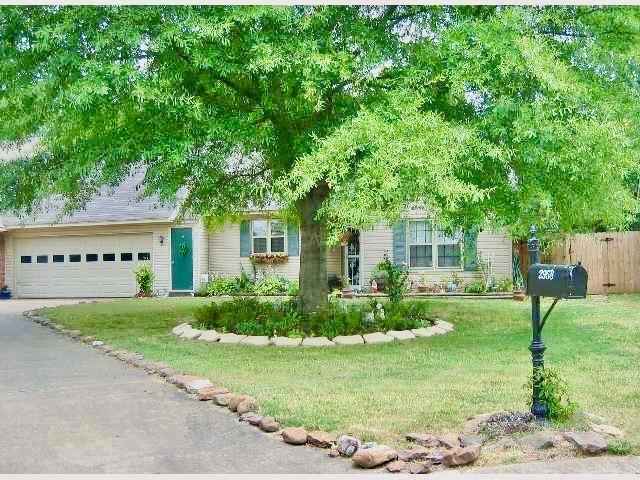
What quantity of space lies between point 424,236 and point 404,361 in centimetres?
1302

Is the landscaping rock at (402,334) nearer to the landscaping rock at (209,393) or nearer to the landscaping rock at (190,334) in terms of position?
the landscaping rock at (190,334)

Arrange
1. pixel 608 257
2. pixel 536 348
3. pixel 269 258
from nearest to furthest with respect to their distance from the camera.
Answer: pixel 536 348 → pixel 608 257 → pixel 269 258

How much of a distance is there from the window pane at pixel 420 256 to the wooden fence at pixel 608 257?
3.71m

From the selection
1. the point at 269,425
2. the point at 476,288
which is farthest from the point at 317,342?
the point at 476,288

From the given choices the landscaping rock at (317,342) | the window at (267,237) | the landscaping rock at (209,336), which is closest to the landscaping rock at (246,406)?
the landscaping rock at (317,342)

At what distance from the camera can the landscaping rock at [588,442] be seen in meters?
4.61

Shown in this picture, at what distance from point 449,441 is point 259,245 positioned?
1787 cm

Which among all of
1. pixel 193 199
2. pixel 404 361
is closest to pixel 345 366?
pixel 404 361

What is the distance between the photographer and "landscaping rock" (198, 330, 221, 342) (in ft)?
35.4

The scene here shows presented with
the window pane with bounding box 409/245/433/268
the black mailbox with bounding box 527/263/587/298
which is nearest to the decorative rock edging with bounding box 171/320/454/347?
the black mailbox with bounding box 527/263/587/298

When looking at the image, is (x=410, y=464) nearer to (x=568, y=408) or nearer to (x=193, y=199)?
(x=568, y=408)

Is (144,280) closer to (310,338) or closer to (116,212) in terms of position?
(116,212)

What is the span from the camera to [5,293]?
24.2 metres

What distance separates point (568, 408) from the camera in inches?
211
